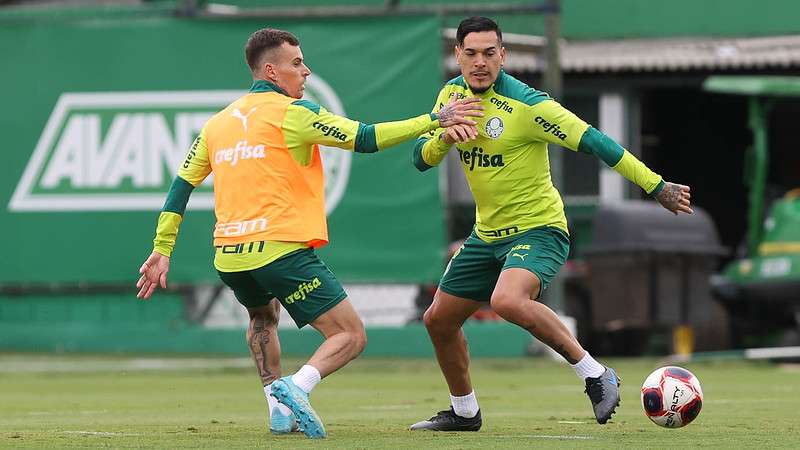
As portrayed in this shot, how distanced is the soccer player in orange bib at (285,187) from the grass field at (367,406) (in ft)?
2.23

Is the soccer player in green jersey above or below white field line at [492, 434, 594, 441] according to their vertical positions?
above

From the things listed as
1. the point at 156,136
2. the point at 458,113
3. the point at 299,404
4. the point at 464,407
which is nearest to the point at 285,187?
the point at 458,113

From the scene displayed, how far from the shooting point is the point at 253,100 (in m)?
9.55

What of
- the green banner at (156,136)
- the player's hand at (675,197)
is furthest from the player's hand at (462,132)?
the green banner at (156,136)

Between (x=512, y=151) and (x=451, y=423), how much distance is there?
5.54 feet

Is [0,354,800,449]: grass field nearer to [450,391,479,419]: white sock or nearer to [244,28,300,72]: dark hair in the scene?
[450,391,479,419]: white sock

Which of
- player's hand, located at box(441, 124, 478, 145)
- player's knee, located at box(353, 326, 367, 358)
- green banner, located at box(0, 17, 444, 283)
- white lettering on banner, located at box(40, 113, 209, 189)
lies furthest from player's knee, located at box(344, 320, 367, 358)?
white lettering on banner, located at box(40, 113, 209, 189)

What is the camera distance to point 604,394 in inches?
379

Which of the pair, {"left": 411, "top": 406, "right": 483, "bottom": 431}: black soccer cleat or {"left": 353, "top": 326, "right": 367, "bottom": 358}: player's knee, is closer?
{"left": 353, "top": 326, "right": 367, "bottom": 358}: player's knee

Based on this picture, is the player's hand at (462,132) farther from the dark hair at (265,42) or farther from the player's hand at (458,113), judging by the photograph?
the dark hair at (265,42)

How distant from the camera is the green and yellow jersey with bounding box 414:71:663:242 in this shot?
9836mm

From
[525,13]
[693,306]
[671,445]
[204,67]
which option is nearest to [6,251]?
[204,67]

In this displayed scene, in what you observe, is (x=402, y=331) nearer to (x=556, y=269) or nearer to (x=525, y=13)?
(x=525, y=13)

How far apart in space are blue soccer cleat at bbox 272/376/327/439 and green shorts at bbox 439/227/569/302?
153 centimetres
